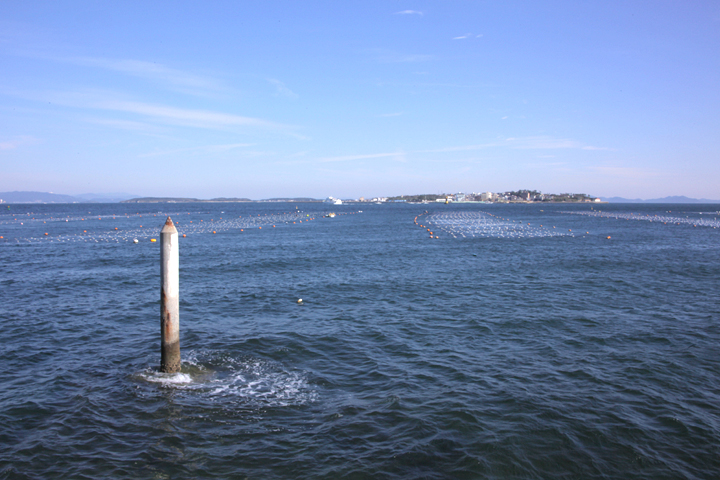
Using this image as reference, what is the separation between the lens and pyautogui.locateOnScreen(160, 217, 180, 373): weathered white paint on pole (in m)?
14.0

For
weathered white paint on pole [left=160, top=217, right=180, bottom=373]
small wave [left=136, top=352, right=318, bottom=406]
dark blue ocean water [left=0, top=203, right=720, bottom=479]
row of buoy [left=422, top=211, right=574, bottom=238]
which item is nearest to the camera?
dark blue ocean water [left=0, top=203, right=720, bottom=479]

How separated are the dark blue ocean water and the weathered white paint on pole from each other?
2.33ft

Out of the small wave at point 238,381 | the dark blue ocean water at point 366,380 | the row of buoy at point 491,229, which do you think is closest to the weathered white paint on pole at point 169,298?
the small wave at point 238,381

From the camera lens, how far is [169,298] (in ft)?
46.3

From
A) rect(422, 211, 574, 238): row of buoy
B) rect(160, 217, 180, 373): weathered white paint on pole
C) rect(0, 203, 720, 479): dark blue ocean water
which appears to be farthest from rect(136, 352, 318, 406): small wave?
rect(422, 211, 574, 238): row of buoy

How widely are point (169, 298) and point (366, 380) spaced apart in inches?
267

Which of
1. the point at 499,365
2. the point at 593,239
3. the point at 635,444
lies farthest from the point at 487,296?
the point at 593,239

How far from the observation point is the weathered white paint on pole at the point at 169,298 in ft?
46.1

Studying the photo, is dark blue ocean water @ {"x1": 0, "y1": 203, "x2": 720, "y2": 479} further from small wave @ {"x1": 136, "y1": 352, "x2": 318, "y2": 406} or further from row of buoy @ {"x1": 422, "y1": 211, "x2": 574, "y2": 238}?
row of buoy @ {"x1": 422, "y1": 211, "x2": 574, "y2": 238}

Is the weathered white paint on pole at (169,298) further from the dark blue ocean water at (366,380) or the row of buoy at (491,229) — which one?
the row of buoy at (491,229)

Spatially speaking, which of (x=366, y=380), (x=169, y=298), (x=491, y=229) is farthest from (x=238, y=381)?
(x=491, y=229)

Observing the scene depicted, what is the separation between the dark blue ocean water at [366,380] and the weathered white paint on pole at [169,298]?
71 centimetres

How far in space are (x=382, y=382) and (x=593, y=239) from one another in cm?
5673

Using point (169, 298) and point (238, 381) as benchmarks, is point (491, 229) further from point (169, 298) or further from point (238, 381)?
point (169, 298)
